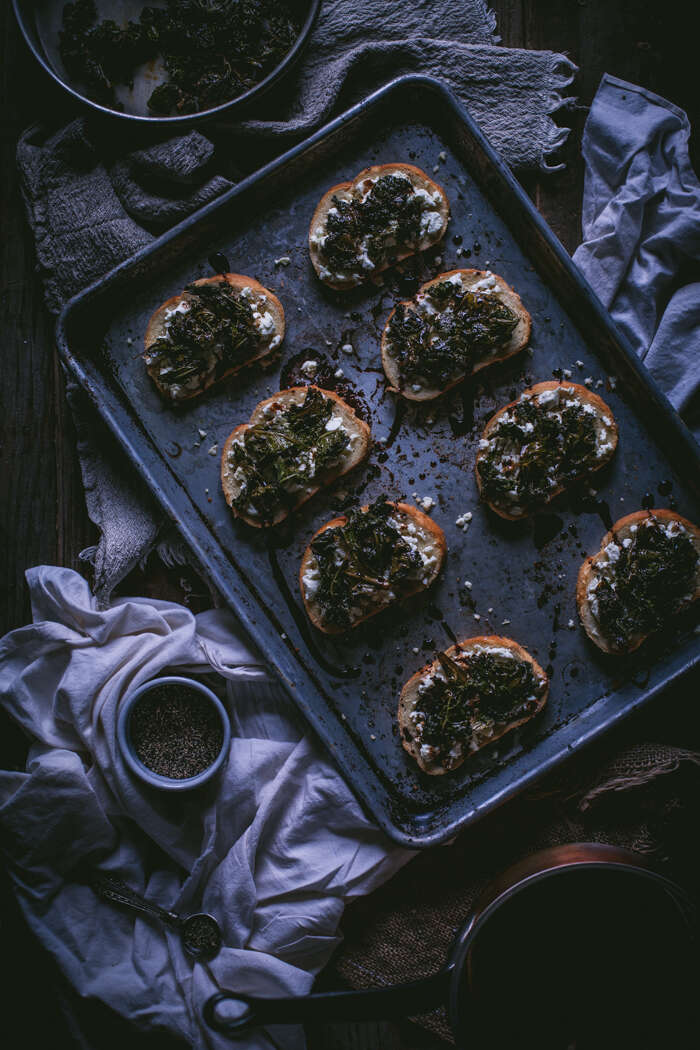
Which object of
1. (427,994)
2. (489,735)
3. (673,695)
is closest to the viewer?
(427,994)

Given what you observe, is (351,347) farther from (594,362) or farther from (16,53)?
(16,53)

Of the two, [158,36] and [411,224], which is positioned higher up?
[158,36]

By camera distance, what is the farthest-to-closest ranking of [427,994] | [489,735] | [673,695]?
[673,695] < [489,735] < [427,994]

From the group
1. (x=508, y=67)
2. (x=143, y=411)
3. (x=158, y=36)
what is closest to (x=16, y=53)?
(x=158, y=36)

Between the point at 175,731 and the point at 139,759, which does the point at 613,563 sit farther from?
the point at 139,759

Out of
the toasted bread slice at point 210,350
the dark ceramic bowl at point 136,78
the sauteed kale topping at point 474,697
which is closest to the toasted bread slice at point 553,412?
the sauteed kale topping at point 474,697

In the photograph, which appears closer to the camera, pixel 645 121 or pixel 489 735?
pixel 489 735

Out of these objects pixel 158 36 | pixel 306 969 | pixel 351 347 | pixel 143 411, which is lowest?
pixel 306 969

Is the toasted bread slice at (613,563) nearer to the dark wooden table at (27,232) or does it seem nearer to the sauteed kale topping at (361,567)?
the sauteed kale topping at (361,567)
